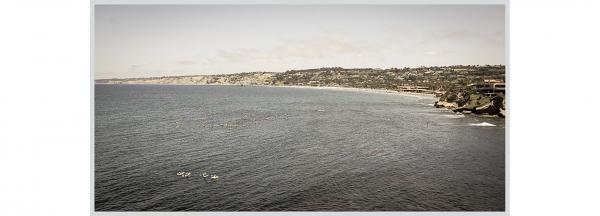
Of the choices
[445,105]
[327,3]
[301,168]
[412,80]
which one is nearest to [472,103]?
[445,105]

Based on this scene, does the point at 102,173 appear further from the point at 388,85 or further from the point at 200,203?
the point at 388,85

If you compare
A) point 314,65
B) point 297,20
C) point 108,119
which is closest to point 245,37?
point 297,20

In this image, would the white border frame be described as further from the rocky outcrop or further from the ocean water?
the rocky outcrop

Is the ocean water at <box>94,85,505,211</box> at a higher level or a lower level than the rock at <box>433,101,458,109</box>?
lower

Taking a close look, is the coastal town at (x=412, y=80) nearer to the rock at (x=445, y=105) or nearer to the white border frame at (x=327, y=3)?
the rock at (x=445, y=105)

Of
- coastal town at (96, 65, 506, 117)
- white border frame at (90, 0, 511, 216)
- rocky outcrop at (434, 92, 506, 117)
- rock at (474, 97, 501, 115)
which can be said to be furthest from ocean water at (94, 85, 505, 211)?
coastal town at (96, 65, 506, 117)

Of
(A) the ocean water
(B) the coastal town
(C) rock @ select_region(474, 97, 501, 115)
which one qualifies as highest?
(B) the coastal town
